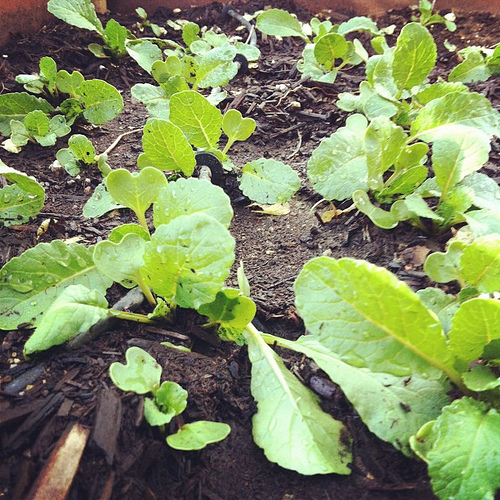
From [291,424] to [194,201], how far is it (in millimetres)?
420

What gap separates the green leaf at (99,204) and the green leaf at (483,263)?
2.57 ft

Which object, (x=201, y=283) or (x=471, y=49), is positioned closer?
(x=201, y=283)

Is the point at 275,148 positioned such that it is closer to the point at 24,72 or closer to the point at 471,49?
the point at 471,49

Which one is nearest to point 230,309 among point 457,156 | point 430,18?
point 457,156

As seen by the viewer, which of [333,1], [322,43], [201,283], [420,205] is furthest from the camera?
[333,1]

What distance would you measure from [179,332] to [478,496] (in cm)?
55

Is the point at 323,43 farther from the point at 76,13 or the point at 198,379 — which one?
the point at 198,379

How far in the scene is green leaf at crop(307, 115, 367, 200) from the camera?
125 cm

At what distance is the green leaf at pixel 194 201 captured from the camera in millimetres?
887

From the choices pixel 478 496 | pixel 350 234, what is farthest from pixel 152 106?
pixel 478 496

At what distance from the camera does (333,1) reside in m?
2.23

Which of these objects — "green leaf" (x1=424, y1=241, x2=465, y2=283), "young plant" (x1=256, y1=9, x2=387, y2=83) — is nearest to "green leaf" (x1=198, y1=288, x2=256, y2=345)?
"green leaf" (x1=424, y1=241, x2=465, y2=283)

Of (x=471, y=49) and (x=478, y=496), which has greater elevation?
(x=471, y=49)

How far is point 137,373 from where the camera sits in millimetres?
773
